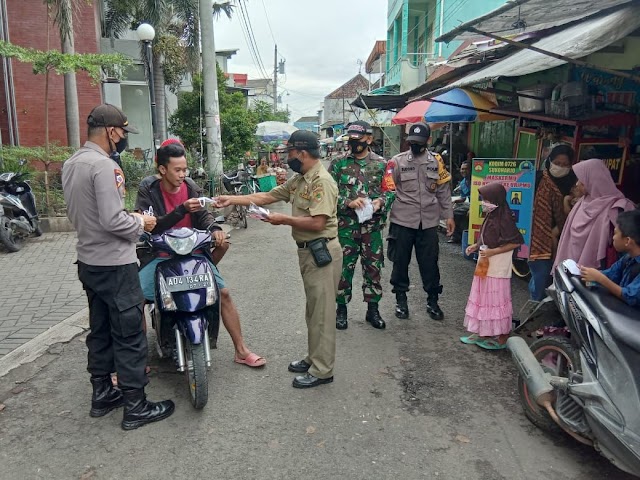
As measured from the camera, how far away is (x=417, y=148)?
16.3 ft

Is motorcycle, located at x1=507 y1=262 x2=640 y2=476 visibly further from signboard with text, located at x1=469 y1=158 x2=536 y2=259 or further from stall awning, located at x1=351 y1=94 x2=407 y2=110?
stall awning, located at x1=351 y1=94 x2=407 y2=110

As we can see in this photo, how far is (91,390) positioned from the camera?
368 cm

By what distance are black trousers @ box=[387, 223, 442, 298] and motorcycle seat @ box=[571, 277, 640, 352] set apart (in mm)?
2193

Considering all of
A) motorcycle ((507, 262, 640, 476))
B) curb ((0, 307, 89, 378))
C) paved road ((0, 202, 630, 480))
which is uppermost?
motorcycle ((507, 262, 640, 476))

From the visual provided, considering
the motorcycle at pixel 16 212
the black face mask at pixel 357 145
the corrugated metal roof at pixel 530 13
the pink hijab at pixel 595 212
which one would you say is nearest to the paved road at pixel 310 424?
the pink hijab at pixel 595 212

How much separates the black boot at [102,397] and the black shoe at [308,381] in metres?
1.22

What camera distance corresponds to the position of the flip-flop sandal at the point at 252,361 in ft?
13.0

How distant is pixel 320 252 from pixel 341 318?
5.09 ft

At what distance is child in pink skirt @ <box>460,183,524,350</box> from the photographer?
423 centimetres

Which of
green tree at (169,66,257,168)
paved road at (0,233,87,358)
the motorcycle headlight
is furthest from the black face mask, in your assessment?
green tree at (169,66,257,168)

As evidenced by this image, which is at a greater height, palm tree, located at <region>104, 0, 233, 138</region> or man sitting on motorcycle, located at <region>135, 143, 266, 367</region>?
palm tree, located at <region>104, 0, 233, 138</region>

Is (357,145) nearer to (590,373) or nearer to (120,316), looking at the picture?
(120,316)

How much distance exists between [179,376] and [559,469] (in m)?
2.62

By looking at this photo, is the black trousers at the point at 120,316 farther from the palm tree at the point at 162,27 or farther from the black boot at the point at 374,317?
the palm tree at the point at 162,27
